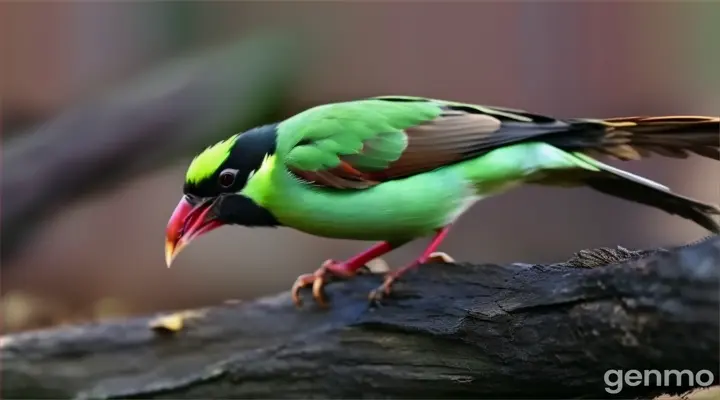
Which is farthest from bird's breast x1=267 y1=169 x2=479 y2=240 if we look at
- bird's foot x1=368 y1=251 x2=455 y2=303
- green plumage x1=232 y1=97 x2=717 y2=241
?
bird's foot x1=368 y1=251 x2=455 y2=303

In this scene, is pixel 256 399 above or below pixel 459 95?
below

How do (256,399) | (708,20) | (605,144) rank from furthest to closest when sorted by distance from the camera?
1. (256,399)
2. (708,20)
3. (605,144)

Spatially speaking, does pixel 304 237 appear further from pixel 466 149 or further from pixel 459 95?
pixel 466 149

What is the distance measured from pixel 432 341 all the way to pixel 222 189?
218mm

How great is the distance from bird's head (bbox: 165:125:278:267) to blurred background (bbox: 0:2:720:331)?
0.87 ft

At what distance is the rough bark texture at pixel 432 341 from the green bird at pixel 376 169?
0.29 ft

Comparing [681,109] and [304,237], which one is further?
[304,237]

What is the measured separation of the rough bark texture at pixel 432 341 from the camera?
0.38 m

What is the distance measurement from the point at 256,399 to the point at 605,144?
19.1 inches

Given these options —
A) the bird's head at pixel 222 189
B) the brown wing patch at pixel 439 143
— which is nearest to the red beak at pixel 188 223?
the bird's head at pixel 222 189

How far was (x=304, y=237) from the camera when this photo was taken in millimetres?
1010

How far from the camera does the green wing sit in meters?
0.60

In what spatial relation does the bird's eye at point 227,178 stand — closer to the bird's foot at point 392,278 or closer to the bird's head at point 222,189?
the bird's head at point 222,189

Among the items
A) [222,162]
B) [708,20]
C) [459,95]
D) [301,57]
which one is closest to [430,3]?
[459,95]
